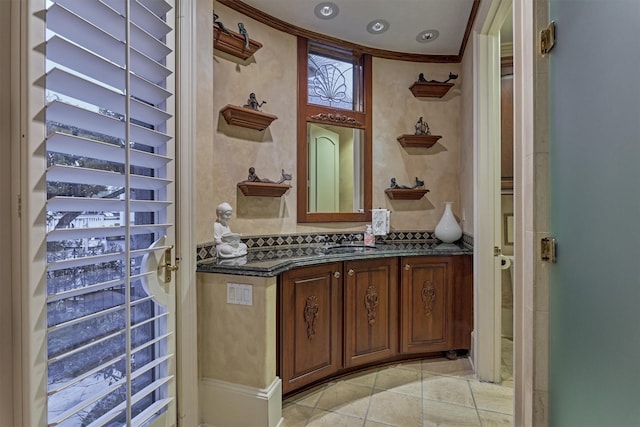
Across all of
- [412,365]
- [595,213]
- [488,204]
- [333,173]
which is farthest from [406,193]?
[595,213]

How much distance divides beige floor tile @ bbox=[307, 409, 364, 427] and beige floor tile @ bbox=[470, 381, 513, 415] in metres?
0.80

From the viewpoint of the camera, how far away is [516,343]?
1362 mm

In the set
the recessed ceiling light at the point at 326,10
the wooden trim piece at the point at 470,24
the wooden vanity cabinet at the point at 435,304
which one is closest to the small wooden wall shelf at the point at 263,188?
the wooden vanity cabinet at the point at 435,304

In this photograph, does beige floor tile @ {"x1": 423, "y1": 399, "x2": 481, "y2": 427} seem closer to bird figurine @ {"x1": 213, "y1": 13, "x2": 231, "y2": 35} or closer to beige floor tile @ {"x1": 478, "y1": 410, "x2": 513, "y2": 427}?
beige floor tile @ {"x1": 478, "y1": 410, "x2": 513, "y2": 427}

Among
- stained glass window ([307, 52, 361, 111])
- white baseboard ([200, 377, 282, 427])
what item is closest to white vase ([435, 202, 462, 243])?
stained glass window ([307, 52, 361, 111])

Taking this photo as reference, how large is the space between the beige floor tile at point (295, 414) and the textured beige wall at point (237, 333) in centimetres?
31

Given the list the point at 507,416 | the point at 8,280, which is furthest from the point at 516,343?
the point at 8,280

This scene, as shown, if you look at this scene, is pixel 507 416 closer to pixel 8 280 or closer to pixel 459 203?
pixel 459 203

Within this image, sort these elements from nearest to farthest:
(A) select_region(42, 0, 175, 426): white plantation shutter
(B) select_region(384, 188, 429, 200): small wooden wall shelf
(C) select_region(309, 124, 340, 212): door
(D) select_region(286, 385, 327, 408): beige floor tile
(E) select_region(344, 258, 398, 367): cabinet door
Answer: (A) select_region(42, 0, 175, 426): white plantation shutter → (D) select_region(286, 385, 327, 408): beige floor tile → (E) select_region(344, 258, 398, 367): cabinet door → (C) select_region(309, 124, 340, 212): door → (B) select_region(384, 188, 429, 200): small wooden wall shelf

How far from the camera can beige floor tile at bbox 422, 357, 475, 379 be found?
243 cm

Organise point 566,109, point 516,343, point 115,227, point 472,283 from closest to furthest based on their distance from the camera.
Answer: point 566,109 → point 115,227 → point 516,343 → point 472,283

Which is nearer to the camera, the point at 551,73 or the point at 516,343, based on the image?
the point at 551,73

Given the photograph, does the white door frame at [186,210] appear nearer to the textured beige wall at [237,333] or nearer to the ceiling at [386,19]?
the textured beige wall at [237,333]

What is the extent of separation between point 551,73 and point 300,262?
4.91 feet
